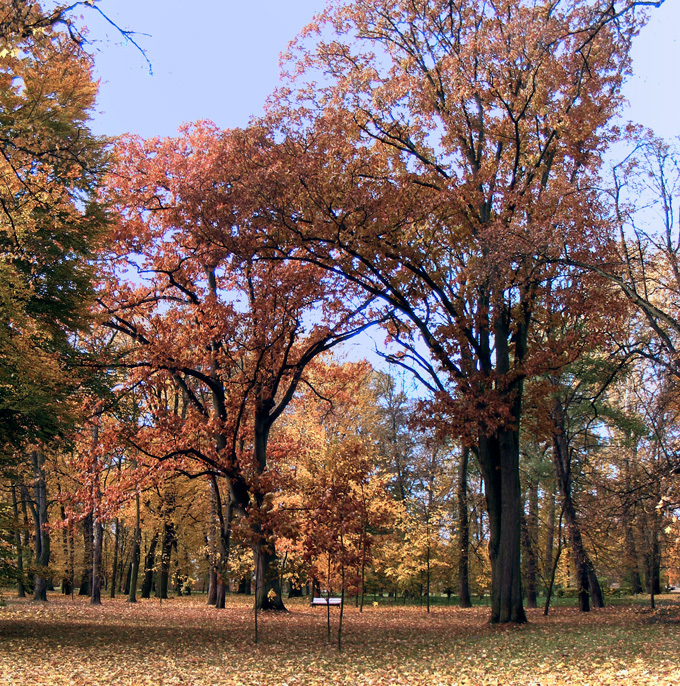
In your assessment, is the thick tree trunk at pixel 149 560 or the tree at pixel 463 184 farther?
the thick tree trunk at pixel 149 560

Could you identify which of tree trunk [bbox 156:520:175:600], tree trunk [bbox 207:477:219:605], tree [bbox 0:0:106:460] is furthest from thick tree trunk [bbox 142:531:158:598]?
tree [bbox 0:0:106:460]

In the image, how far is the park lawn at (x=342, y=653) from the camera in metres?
Answer: 7.46

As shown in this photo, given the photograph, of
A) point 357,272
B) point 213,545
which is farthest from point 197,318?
point 213,545

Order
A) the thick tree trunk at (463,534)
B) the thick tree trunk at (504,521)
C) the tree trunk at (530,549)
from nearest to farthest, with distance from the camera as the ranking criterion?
the thick tree trunk at (504,521)
the tree trunk at (530,549)
the thick tree trunk at (463,534)

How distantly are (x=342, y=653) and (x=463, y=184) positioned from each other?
9.73 metres

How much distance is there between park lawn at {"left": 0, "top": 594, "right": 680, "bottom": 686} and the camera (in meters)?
7.46

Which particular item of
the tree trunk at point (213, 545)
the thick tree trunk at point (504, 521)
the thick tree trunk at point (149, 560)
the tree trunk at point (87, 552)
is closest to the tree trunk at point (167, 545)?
the thick tree trunk at point (149, 560)

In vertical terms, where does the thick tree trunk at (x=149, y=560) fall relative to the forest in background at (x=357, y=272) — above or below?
below

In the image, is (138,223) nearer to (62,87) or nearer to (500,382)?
(62,87)

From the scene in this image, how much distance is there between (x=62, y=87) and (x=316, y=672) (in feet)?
39.7

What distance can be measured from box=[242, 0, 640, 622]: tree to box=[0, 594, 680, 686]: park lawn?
98.8 inches

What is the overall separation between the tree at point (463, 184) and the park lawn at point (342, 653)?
2.51 metres

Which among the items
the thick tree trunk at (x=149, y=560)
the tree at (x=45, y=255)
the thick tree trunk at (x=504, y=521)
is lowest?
the thick tree trunk at (x=149, y=560)

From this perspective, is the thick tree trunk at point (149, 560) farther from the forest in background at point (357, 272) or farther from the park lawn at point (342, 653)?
the park lawn at point (342, 653)
